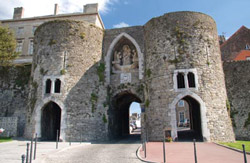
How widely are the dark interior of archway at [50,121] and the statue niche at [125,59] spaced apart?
5.99m

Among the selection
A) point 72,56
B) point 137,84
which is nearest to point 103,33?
point 72,56

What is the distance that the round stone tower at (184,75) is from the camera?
12.8 meters

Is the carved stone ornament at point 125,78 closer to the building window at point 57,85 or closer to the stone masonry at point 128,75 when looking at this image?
the stone masonry at point 128,75

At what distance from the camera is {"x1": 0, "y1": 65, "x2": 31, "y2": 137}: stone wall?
1773 centimetres

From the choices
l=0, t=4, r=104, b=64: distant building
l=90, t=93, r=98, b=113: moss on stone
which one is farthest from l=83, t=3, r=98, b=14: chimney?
l=90, t=93, r=98, b=113: moss on stone

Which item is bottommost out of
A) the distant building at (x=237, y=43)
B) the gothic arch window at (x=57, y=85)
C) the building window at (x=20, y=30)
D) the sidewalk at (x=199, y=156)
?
the sidewalk at (x=199, y=156)

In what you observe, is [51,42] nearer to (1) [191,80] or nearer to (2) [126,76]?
(2) [126,76]

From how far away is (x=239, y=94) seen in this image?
1570cm

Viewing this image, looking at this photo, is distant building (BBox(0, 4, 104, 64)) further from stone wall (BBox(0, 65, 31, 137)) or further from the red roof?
the red roof

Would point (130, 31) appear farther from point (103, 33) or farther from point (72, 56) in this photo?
point (72, 56)

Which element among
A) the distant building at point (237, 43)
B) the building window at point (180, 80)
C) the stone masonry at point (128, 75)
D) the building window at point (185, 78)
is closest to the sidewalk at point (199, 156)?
the stone masonry at point (128, 75)

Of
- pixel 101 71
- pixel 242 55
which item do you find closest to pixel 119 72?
pixel 101 71

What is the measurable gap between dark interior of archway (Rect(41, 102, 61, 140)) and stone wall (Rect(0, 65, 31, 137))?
112 inches

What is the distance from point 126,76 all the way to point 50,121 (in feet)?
23.2
